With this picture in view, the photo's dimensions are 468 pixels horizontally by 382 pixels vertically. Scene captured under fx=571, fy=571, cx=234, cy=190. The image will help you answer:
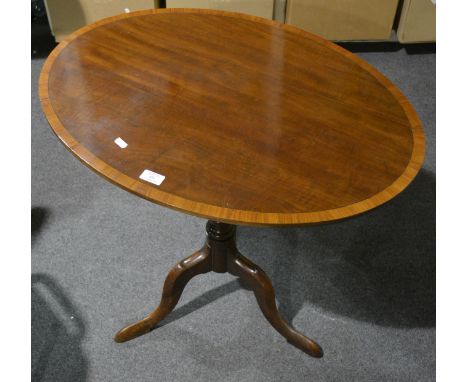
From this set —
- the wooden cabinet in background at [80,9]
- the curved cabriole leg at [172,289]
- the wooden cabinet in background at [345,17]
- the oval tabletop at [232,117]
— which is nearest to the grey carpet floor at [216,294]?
the curved cabriole leg at [172,289]

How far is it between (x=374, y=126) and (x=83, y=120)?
2.29ft

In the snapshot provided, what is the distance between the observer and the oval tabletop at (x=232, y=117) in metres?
1.20

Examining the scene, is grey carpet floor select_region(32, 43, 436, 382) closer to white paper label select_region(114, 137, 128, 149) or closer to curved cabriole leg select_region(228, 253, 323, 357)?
curved cabriole leg select_region(228, 253, 323, 357)

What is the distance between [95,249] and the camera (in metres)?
1.91

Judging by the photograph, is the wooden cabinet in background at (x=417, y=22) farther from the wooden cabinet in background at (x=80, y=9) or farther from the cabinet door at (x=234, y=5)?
the wooden cabinet in background at (x=80, y=9)

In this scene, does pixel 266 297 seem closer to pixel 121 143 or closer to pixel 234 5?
pixel 121 143

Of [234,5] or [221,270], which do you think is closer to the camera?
[221,270]

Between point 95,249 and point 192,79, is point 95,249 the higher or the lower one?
the lower one

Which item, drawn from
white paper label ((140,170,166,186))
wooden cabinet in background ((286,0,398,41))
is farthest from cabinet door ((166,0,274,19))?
white paper label ((140,170,166,186))

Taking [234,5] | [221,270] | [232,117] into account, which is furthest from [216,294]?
[234,5]

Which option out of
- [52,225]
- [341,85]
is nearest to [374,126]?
[341,85]

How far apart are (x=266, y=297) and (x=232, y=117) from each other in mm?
533

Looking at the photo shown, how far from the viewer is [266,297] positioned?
160 centimetres

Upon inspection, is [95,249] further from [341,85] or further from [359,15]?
[359,15]
